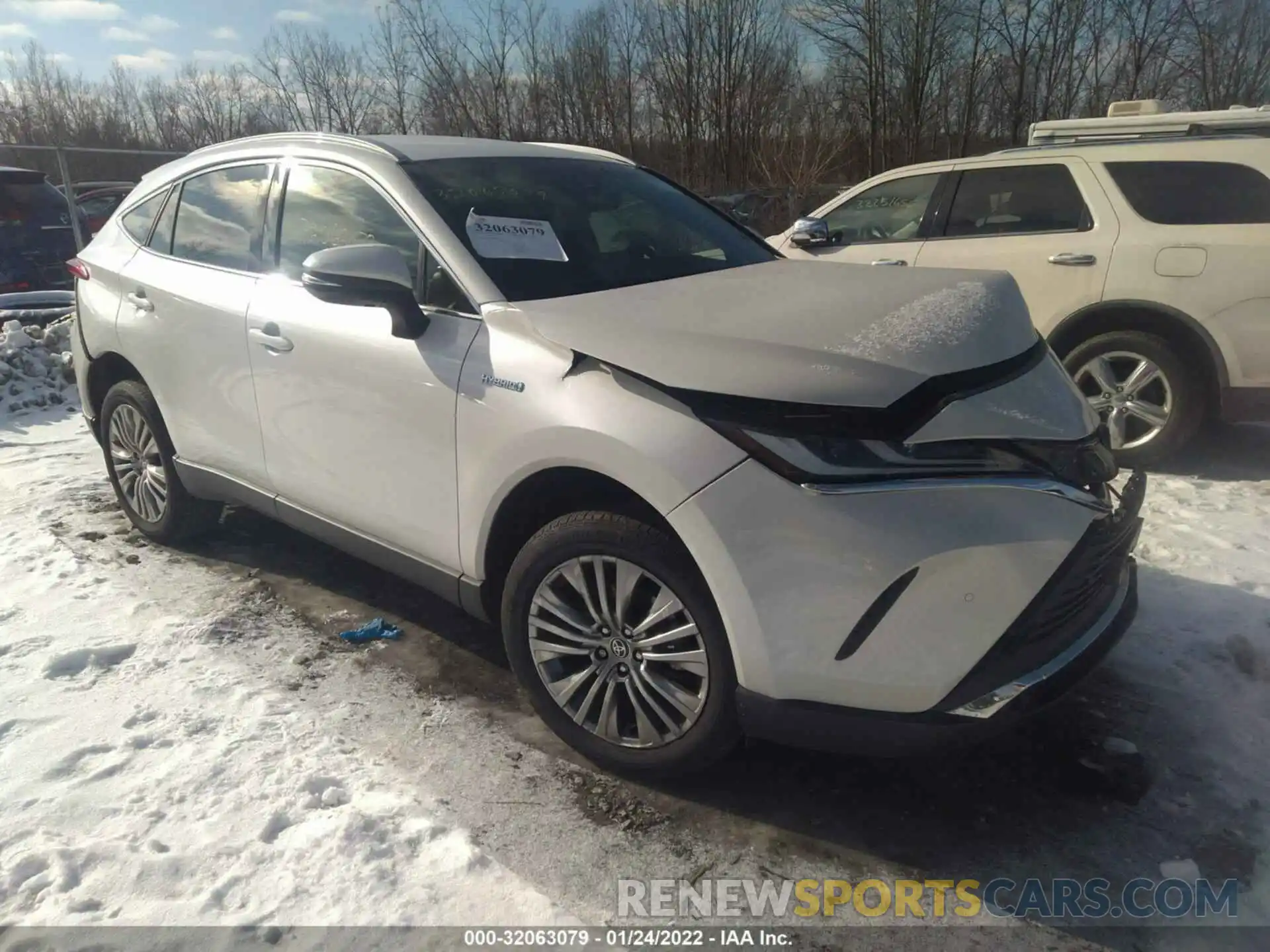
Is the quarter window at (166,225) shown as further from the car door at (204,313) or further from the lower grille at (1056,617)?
the lower grille at (1056,617)

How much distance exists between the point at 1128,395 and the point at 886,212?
6.99 ft

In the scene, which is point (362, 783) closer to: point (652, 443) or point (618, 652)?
point (618, 652)

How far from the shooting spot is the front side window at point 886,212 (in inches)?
242

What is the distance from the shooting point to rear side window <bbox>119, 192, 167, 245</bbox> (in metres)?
4.20

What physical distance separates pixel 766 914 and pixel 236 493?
2.78 m

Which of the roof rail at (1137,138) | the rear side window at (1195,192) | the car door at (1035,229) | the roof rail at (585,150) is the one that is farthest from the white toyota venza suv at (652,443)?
the roof rail at (1137,138)

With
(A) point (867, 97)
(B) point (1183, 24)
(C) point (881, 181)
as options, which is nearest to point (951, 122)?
(A) point (867, 97)

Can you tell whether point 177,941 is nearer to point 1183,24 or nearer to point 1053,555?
point 1053,555

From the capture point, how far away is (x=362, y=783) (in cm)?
260

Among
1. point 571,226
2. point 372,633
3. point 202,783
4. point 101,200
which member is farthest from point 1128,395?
point 101,200

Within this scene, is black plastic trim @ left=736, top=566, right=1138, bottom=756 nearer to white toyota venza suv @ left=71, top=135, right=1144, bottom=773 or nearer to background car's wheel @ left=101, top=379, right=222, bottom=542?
white toyota venza suv @ left=71, top=135, right=1144, bottom=773

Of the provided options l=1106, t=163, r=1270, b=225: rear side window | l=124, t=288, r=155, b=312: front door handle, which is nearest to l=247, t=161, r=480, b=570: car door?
l=124, t=288, r=155, b=312: front door handle

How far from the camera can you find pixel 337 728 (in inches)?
113

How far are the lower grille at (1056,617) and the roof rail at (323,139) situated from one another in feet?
8.31
